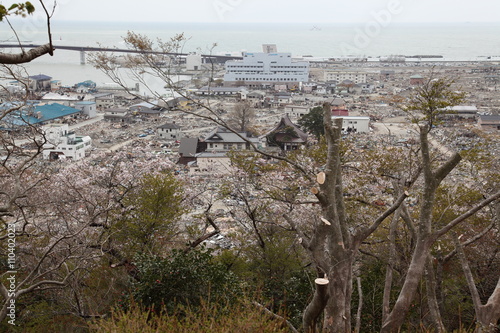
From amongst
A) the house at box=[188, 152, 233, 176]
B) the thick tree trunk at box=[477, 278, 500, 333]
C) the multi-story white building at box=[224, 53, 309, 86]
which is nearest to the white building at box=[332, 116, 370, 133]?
the house at box=[188, 152, 233, 176]

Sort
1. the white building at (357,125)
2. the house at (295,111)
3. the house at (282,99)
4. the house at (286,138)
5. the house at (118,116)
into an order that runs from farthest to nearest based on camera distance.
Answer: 1. the house at (282,99)
2. the house at (295,111)
3. the house at (118,116)
4. the white building at (357,125)
5. the house at (286,138)

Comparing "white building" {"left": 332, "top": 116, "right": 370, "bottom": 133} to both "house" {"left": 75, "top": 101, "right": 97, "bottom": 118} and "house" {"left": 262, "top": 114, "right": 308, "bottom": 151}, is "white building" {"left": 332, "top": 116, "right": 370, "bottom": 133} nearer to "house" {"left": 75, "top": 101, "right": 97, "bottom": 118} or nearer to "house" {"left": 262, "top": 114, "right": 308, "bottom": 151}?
"house" {"left": 262, "top": 114, "right": 308, "bottom": 151}

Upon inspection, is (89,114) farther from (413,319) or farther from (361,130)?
(413,319)

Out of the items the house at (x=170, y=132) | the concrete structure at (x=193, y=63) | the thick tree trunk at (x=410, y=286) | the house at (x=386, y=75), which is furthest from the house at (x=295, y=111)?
the concrete structure at (x=193, y=63)

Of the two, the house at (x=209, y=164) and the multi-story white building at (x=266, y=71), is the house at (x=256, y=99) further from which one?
the house at (x=209, y=164)

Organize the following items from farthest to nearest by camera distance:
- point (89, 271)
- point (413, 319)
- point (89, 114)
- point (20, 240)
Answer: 1. point (89, 114)
2. point (20, 240)
3. point (89, 271)
4. point (413, 319)

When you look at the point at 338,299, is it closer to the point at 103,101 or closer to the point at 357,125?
the point at 357,125

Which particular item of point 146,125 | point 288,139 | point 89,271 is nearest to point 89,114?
point 146,125
